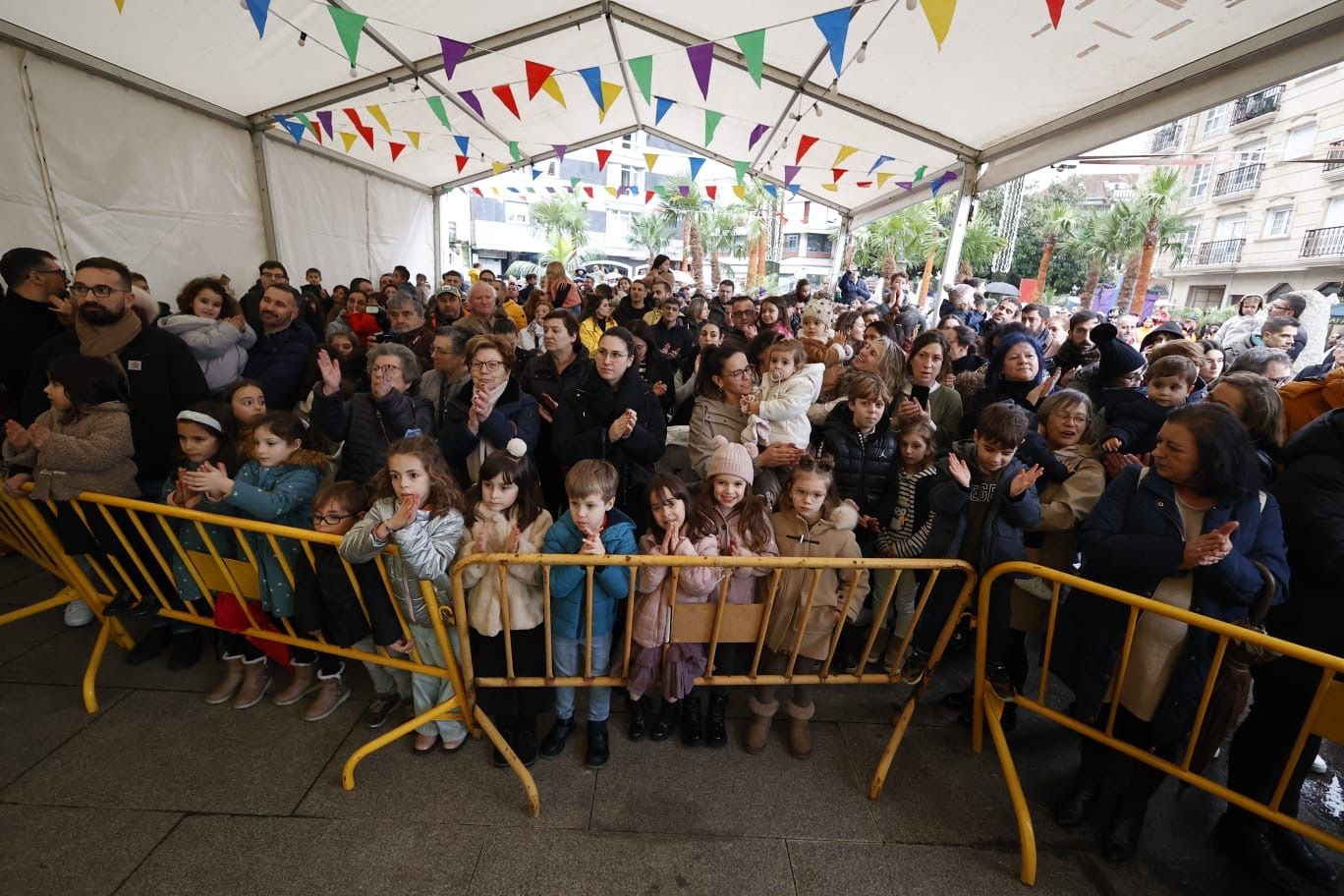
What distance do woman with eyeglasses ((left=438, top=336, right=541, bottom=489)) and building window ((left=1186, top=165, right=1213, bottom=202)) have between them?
126 ft

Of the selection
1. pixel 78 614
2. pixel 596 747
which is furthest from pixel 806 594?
pixel 78 614

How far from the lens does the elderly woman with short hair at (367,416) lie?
3.13 meters

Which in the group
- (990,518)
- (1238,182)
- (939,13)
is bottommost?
(990,518)

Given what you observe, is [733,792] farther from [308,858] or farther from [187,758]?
[187,758]

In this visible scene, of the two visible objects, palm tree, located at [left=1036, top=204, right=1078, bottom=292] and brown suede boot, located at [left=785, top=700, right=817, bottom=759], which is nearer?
brown suede boot, located at [left=785, top=700, right=817, bottom=759]

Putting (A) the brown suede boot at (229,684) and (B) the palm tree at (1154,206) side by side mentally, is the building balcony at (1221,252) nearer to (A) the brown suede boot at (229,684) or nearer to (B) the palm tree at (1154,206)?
(B) the palm tree at (1154,206)

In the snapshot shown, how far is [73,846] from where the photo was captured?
2.06m

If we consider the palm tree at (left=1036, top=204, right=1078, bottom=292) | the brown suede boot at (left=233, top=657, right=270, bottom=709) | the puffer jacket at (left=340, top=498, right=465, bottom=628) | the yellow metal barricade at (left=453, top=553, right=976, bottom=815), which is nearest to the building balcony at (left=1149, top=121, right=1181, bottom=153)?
the palm tree at (left=1036, top=204, right=1078, bottom=292)

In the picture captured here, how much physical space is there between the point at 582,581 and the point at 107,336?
9.58 feet

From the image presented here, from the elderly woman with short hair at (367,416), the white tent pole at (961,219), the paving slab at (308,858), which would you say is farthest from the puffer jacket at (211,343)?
the white tent pole at (961,219)

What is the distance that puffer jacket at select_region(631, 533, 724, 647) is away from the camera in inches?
92.1

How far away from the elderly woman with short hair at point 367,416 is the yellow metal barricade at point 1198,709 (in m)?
3.06

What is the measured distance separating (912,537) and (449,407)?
263cm

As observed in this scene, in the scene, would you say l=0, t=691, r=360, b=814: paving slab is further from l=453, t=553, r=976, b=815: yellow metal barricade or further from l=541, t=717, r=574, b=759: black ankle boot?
l=541, t=717, r=574, b=759: black ankle boot
